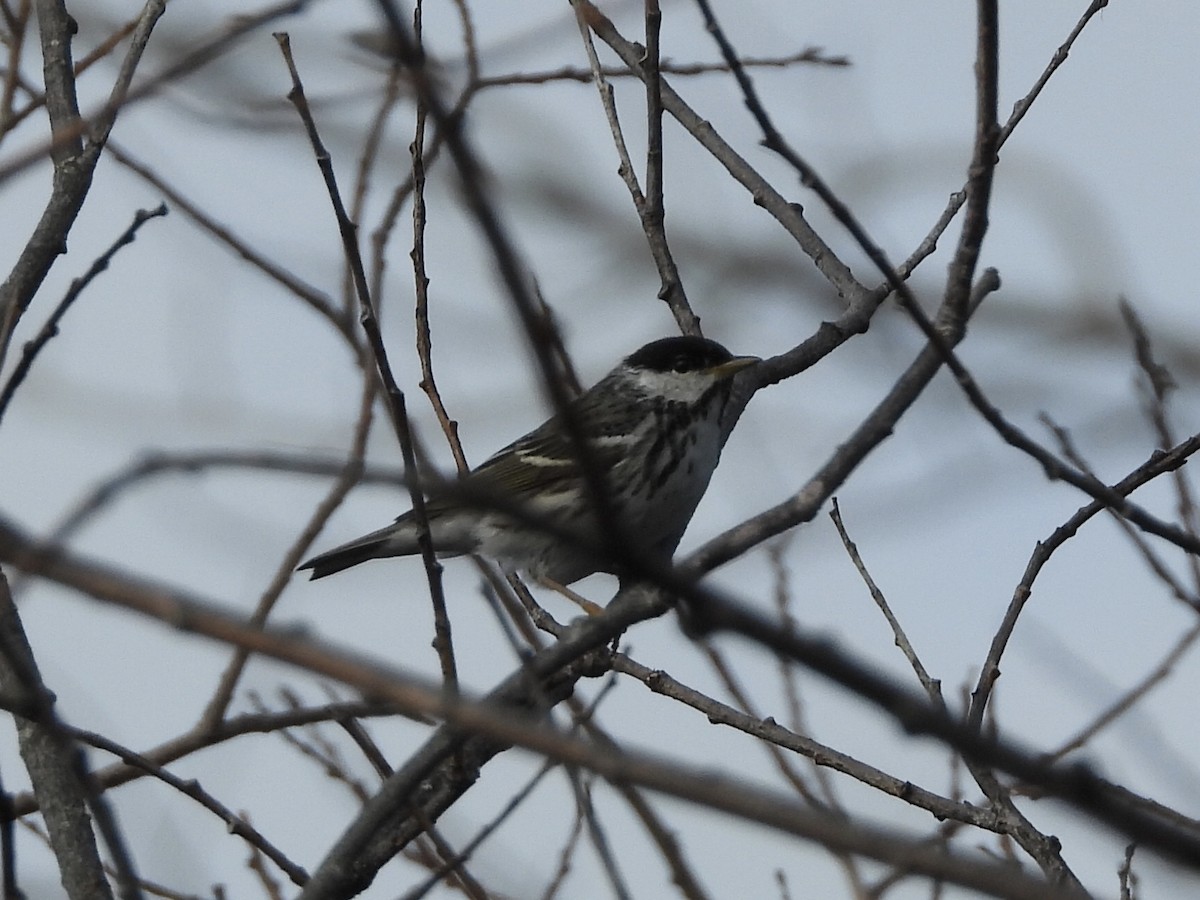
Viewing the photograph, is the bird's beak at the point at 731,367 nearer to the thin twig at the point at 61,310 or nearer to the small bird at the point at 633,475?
the small bird at the point at 633,475

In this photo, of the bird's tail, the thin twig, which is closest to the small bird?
the bird's tail

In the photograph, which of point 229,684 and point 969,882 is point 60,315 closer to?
point 229,684

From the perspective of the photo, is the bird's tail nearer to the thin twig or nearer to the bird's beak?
the bird's beak

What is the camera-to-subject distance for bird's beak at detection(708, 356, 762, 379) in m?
6.50

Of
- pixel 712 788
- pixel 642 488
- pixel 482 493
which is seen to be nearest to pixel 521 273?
pixel 482 493

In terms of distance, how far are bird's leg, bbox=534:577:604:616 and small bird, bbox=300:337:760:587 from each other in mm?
17

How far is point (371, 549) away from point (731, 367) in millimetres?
1787

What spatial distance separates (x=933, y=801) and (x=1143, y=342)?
1535 millimetres

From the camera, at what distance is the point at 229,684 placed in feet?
14.2

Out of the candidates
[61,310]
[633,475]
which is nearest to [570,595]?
[633,475]

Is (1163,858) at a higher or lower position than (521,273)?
lower

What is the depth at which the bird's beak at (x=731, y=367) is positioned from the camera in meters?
6.50

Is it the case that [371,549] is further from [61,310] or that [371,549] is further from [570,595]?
[61,310]

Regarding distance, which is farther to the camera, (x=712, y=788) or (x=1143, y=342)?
(x=1143, y=342)
